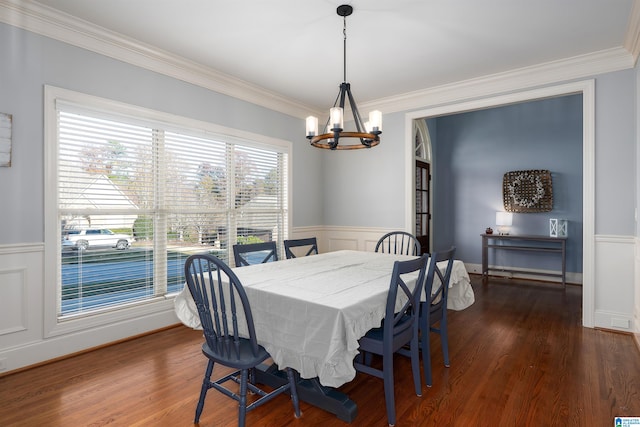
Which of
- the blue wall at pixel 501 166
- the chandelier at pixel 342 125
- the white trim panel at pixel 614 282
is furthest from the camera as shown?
the blue wall at pixel 501 166

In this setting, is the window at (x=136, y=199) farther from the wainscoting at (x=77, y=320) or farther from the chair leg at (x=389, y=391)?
the chair leg at (x=389, y=391)

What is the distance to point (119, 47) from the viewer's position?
10.3 feet

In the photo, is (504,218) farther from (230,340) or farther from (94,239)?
(94,239)

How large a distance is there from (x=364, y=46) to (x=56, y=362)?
12.2 feet

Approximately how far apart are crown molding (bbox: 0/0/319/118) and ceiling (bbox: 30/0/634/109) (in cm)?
7

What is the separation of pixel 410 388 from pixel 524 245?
463 centimetres

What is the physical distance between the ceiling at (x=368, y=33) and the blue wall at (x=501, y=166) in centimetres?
247

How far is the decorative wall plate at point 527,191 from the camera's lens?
18.6 feet

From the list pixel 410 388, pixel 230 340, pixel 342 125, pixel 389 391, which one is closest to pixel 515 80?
pixel 342 125

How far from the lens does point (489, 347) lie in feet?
9.93

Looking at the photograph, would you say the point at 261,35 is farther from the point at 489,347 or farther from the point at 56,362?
the point at 489,347

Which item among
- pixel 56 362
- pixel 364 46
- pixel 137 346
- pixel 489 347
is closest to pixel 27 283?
pixel 56 362

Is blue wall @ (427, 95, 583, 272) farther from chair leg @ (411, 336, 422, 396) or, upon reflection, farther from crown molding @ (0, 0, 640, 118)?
chair leg @ (411, 336, 422, 396)

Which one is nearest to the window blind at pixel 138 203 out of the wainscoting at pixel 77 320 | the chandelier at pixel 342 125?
the wainscoting at pixel 77 320
